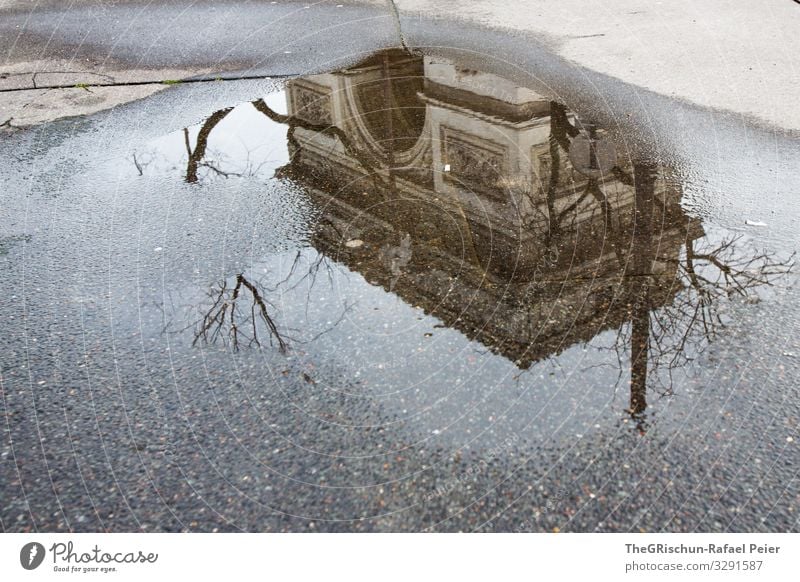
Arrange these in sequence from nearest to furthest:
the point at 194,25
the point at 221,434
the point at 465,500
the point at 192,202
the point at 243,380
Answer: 1. the point at 465,500
2. the point at 221,434
3. the point at 243,380
4. the point at 192,202
5. the point at 194,25

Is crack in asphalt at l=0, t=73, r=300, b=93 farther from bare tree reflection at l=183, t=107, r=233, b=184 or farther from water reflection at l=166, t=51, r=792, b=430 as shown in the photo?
bare tree reflection at l=183, t=107, r=233, b=184

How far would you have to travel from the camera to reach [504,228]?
4.70 meters

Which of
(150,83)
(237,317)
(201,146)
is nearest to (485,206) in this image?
(237,317)

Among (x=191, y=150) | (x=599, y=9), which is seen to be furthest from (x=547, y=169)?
(x=599, y=9)

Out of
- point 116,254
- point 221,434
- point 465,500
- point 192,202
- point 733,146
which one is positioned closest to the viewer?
point 465,500

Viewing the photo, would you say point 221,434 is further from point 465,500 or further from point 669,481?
point 669,481

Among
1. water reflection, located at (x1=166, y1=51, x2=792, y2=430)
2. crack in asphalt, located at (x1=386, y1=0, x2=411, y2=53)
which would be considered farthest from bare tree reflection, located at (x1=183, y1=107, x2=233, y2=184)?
crack in asphalt, located at (x1=386, y1=0, x2=411, y2=53)

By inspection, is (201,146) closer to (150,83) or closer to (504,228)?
(150,83)

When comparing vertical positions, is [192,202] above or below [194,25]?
below

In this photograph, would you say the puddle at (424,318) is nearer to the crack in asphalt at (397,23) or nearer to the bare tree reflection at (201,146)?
the bare tree reflection at (201,146)

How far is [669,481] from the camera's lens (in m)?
2.92

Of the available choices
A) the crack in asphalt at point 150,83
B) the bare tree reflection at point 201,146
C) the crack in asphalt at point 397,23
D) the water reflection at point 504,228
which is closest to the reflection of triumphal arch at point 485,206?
the water reflection at point 504,228

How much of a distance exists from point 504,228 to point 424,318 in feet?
3.64

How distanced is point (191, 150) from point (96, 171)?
2.40 feet
